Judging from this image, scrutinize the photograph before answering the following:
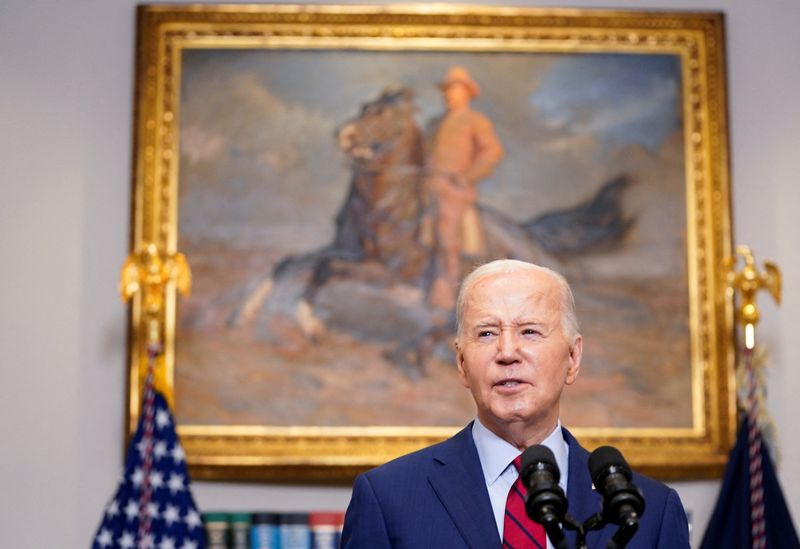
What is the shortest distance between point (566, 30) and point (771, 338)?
187cm

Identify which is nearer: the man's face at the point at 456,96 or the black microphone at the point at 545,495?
the black microphone at the point at 545,495

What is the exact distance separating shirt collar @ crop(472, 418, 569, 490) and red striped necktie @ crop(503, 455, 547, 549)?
0.10 meters

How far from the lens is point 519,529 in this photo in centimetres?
294

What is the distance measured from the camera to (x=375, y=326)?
6.19 m

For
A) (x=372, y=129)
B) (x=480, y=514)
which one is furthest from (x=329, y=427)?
(x=480, y=514)

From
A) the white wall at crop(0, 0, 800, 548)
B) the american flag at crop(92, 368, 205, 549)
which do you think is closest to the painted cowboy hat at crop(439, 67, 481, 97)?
the white wall at crop(0, 0, 800, 548)

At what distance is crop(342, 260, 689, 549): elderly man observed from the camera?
2.98 meters

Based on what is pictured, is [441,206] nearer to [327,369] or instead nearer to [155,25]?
[327,369]

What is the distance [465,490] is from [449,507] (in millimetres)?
62

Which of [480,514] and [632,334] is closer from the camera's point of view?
[480,514]

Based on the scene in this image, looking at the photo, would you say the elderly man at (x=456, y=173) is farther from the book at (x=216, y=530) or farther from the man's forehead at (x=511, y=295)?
the man's forehead at (x=511, y=295)

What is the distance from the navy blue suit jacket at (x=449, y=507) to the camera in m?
2.96

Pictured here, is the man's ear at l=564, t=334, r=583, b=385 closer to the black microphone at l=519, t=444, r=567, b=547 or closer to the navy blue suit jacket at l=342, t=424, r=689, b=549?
the navy blue suit jacket at l=342, t=424, r=689, b=549

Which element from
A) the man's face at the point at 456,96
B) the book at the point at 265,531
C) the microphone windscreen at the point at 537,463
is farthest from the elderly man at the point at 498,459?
the man's face at the point at 456,96
